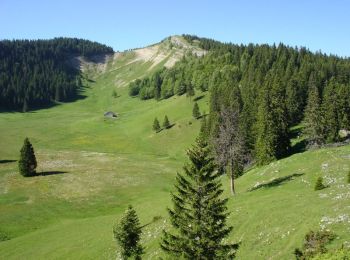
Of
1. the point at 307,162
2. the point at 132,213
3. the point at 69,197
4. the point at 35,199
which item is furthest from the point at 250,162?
the point at 132,213

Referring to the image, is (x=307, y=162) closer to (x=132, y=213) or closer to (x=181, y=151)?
(x=132, y=213)

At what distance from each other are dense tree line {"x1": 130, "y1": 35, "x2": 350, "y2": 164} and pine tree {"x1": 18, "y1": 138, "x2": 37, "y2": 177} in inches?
1618

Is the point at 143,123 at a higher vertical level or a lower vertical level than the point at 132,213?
higher

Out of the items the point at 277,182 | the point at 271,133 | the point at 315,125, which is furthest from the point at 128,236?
the point at 315,125

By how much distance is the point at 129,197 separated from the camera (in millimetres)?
76438

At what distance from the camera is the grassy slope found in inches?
1438

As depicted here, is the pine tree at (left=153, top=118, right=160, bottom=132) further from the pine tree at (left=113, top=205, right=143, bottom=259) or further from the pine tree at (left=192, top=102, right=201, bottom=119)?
the pine tree at (left=113, top=205, right=143, bottom=259)

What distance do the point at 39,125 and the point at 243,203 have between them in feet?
465

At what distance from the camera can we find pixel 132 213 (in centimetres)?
3903

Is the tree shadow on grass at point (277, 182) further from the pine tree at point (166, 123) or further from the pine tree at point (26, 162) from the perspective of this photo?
the pine tree at point (166, 123)

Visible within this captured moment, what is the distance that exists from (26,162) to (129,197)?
28.0m

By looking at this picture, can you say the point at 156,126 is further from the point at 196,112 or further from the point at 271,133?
the point at 271,133

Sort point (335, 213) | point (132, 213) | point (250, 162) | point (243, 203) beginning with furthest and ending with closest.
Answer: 1. point (250, 162)
2. point (243, 203)
3. point (132, 213)
4. point (335, 213)

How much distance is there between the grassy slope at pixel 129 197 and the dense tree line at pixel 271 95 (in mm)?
11473
